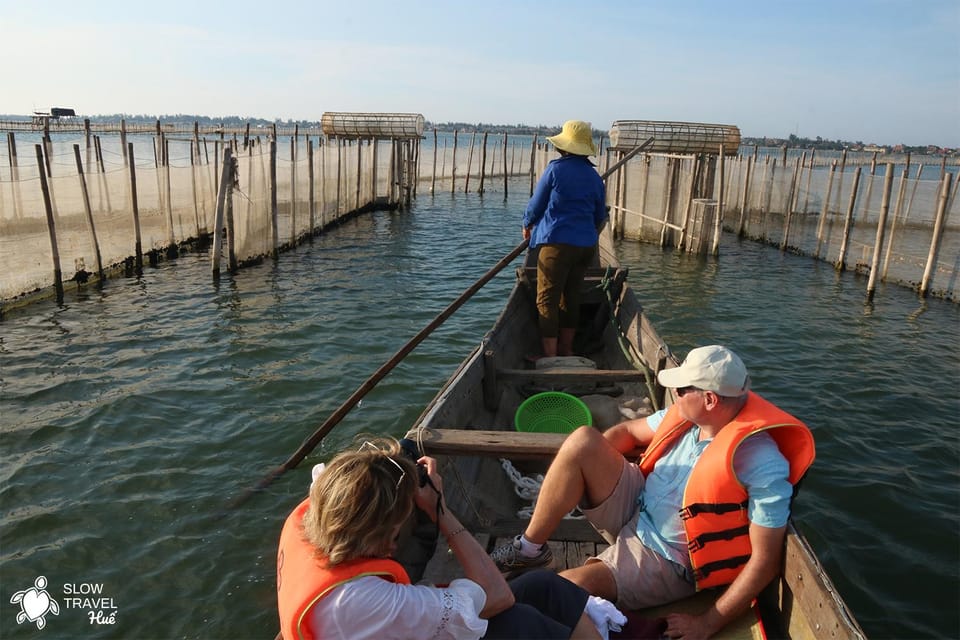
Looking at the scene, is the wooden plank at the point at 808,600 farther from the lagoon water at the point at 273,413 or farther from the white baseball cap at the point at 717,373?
the lagoon water at the point at 273,413

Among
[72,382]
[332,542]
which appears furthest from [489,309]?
[332,542]

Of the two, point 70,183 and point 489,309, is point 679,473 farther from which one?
point 70,183

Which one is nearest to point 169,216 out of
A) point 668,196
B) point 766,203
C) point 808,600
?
point 668,196

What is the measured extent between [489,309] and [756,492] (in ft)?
28.7

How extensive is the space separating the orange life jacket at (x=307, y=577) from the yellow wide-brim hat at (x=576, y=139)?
4.90 meters

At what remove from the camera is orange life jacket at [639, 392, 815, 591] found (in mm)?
2568

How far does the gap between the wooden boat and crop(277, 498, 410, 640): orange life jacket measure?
4.08 feet

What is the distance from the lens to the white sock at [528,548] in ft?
10.3

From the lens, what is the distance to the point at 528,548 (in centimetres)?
316

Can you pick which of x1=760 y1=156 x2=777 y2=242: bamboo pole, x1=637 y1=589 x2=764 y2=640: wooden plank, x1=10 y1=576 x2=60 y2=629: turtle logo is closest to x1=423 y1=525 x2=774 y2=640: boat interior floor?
x1=637 y1=589 x2=764 y2=640: wooden plank

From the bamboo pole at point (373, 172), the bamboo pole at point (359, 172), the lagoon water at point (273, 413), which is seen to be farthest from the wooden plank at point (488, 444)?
the bamboo pole at point (373, 172)

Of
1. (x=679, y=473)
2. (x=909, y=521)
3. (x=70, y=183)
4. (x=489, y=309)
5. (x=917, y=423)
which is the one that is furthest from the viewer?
(x=489, y=309)

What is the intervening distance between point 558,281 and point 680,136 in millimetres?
11353

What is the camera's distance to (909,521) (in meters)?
5.35
